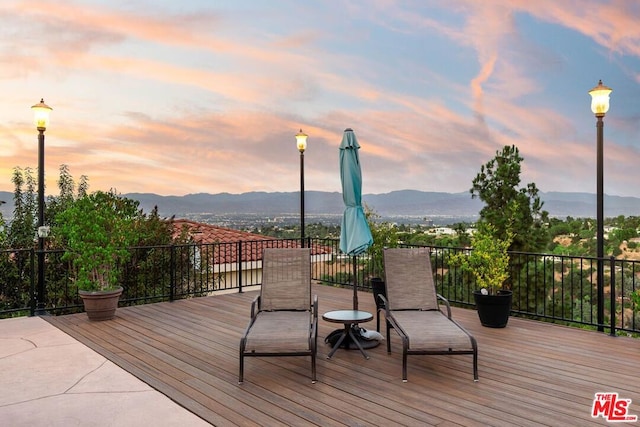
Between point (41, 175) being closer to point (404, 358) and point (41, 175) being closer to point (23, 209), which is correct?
point (404, 358)

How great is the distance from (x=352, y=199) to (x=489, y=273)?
226 centimetres

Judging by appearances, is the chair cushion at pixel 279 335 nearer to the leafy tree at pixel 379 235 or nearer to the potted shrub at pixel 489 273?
the potted shrub at pixel 489 273

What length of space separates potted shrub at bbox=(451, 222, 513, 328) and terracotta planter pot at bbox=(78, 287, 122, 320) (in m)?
4.89

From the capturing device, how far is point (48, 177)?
40.0ft

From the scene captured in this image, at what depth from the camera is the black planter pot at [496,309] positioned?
5.75m

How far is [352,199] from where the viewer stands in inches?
200

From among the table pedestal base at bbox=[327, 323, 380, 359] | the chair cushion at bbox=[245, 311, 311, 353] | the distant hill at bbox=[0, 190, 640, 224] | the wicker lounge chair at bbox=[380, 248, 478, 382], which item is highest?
the distant hill at bbox=[0, 190, 640, 224]

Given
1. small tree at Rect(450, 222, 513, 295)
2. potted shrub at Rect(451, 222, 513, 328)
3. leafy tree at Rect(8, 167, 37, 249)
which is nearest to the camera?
potted shrub at Rect(451, 222, 513, 328)

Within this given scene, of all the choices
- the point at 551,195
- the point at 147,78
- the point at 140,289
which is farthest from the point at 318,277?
the point at 551,195

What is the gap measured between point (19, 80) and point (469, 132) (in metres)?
12.9

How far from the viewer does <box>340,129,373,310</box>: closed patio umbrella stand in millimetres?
4969

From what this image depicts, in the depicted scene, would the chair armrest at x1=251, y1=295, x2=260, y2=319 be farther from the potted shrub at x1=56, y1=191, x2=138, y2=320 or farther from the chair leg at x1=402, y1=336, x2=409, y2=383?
the potted shrub at x1=56, y1=191, x2=138, y2=320

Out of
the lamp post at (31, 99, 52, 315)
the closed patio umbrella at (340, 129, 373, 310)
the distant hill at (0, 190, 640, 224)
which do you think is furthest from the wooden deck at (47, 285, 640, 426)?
the distant hill at (0, 190, 640, 224)

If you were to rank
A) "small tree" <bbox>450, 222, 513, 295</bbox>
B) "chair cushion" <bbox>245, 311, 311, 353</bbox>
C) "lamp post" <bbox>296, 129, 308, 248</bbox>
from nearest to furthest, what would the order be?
1. "chair cushion" <bbox>245, 311, 311, 353</bbox>
2. "small tree" <bbox>450, 222, 513, 295</bbox>
3. "lamp post" <bbox>296, 129, 308, 248</bbox>
